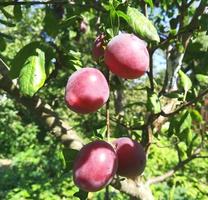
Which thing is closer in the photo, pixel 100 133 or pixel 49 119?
pixel 100 133

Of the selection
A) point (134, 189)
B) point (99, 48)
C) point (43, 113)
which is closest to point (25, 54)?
point (99, 48)

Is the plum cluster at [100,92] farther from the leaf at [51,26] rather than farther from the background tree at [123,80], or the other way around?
the leaf at [51,26]

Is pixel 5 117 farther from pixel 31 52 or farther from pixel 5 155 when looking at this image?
pixel 31 52

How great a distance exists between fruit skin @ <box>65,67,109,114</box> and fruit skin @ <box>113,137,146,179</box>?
166 mm

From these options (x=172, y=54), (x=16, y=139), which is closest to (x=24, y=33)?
(x=16, y=139)

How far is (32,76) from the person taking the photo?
3.83 feet

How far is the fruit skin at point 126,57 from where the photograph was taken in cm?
98

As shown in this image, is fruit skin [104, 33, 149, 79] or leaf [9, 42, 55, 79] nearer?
fruit skin [104, 33, 149, 79]

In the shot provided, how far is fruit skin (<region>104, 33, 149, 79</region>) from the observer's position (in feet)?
3.21

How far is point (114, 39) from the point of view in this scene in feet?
3.28

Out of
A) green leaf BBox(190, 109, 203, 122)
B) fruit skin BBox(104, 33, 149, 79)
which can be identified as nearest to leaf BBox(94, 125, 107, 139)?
fruit skin BBox(104, 33, 149, 79)

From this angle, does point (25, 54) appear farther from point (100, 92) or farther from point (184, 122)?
point (184, 122)

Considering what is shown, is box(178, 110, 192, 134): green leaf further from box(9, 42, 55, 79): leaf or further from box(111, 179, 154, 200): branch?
box(9, 42, 55, 79): leaf

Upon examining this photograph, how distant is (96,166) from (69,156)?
0.56ft
